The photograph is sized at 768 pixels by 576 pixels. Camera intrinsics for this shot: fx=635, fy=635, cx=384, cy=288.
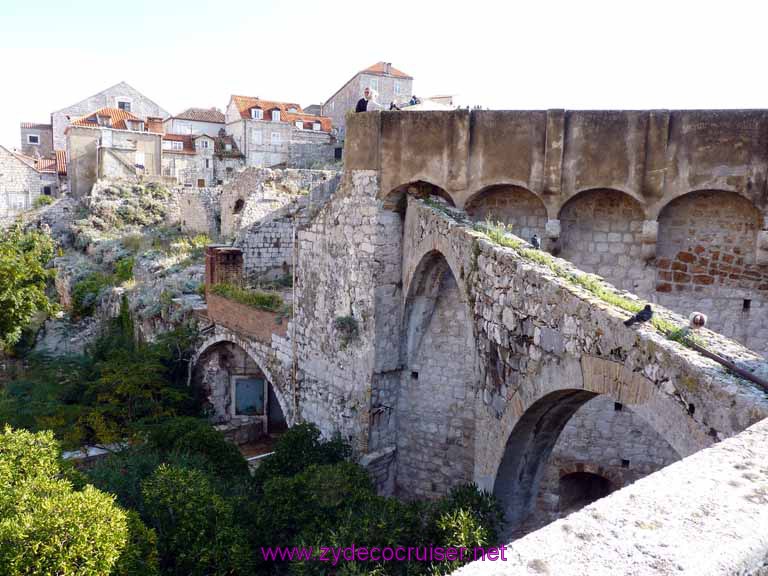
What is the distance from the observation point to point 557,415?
21.2ft

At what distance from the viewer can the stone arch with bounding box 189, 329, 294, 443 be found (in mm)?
16078

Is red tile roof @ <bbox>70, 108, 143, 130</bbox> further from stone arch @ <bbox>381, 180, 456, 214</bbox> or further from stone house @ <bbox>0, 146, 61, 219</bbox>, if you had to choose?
stone arch @ <bbox>381, 180, 456, 214</bbox>

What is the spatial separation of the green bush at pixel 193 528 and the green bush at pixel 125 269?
18.6 metres

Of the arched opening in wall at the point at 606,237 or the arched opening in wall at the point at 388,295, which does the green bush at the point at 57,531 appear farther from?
the arched opening in wall at the point at 606,237

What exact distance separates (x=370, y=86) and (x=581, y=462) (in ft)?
141

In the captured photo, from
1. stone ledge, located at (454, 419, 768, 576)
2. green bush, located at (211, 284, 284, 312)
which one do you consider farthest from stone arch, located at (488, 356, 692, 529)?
green bush, located at (211, 284, 284, 312)

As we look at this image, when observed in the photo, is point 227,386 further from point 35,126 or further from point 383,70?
point 35,126

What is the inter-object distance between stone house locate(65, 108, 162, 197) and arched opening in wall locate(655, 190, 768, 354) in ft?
127

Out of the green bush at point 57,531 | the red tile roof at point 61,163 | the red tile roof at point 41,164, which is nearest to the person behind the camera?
A: the green bush at point 57,531

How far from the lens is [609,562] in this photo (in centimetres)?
226

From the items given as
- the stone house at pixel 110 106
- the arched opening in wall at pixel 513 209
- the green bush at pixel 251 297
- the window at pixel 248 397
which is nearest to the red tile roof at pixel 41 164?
the stone house at pixel 110 106

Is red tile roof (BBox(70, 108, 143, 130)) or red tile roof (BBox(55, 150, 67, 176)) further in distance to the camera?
red tile roof (BBox(55, 150, 67, 176))

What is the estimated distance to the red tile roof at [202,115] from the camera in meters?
48.2

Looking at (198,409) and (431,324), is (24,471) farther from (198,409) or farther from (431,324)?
(198,409)
